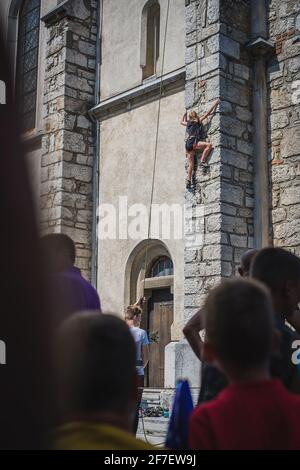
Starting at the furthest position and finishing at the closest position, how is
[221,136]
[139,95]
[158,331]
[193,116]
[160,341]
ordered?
[139,95]
[158,331]
[160,341]
[193,116]
[221,136]

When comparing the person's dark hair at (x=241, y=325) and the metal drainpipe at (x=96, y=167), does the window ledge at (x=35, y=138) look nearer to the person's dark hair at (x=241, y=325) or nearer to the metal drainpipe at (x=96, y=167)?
the metal drainpipe at (x=96, y=167)

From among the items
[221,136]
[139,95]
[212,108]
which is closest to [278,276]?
[221,136]

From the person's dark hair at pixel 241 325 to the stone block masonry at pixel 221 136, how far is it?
7.26m

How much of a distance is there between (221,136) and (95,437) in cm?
848

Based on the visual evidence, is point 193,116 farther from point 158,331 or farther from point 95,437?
point 95,437

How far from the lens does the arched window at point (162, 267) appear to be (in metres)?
11.3

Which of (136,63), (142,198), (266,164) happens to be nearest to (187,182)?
(266,164)

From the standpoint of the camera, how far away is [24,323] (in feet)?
2.03

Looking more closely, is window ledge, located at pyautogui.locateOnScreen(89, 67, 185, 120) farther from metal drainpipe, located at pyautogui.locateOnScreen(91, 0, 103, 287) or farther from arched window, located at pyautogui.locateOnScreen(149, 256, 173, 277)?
arched window, located at pyautogui.locateOnScreen(149, 256, 173, 277)

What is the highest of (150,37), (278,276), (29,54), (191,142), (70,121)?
(29,54)

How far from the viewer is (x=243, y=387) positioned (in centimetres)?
156

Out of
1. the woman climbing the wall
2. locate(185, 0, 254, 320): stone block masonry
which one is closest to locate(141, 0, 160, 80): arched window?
locate(185, 0, 254, 320): stone block masonry

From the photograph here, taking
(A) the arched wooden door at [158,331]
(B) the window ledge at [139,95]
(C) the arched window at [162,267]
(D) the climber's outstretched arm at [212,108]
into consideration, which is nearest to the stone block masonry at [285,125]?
(D) the climber's outstretched arm at [212,108]
